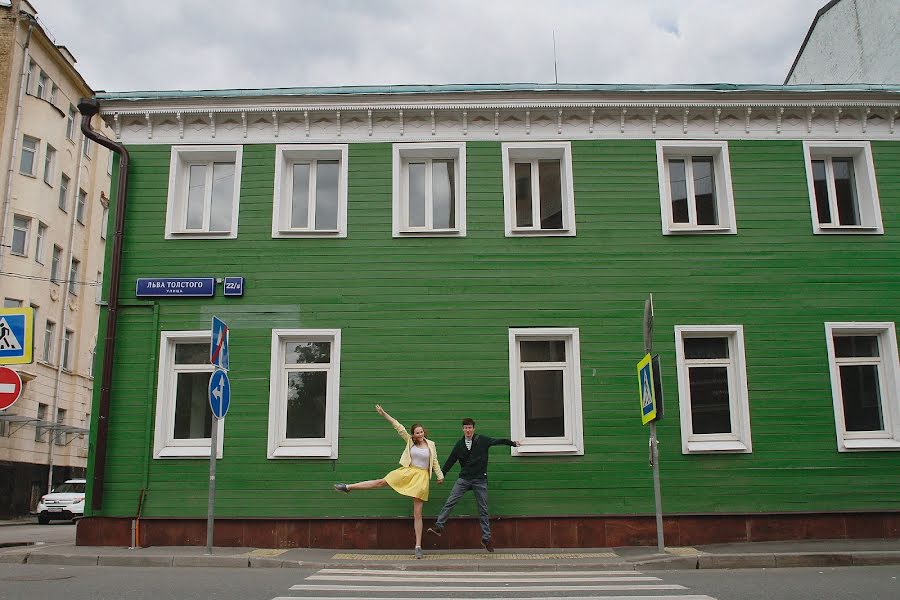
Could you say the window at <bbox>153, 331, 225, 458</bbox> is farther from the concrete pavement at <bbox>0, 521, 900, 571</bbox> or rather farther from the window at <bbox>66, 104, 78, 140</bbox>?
the window at <bbox>66, 104, 78, 140</bbox>

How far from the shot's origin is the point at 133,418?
45.1ft

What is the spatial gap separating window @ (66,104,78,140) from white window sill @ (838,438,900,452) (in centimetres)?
3200

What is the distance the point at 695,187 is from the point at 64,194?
28344 millimetres

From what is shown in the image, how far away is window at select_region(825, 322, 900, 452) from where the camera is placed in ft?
45.7

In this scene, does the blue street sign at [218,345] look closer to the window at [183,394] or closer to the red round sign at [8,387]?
the window at [183,394]

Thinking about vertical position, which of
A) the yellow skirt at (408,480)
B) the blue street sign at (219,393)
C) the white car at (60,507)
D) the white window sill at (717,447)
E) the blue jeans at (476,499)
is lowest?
the white car at (60,507)

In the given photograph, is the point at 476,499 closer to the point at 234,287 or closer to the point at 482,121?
the point at 234,287

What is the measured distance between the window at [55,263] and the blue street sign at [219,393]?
79.4ft

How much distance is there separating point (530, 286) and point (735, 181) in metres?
4.32

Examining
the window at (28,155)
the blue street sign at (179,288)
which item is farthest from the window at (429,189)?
the window at (28,155)

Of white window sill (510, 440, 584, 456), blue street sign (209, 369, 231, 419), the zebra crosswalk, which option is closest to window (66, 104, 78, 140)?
blue street sign (209, 369, 231, 419)

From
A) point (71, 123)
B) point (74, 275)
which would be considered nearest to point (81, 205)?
point (74, 275)

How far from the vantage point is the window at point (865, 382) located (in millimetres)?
13938

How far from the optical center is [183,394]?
1409cm
